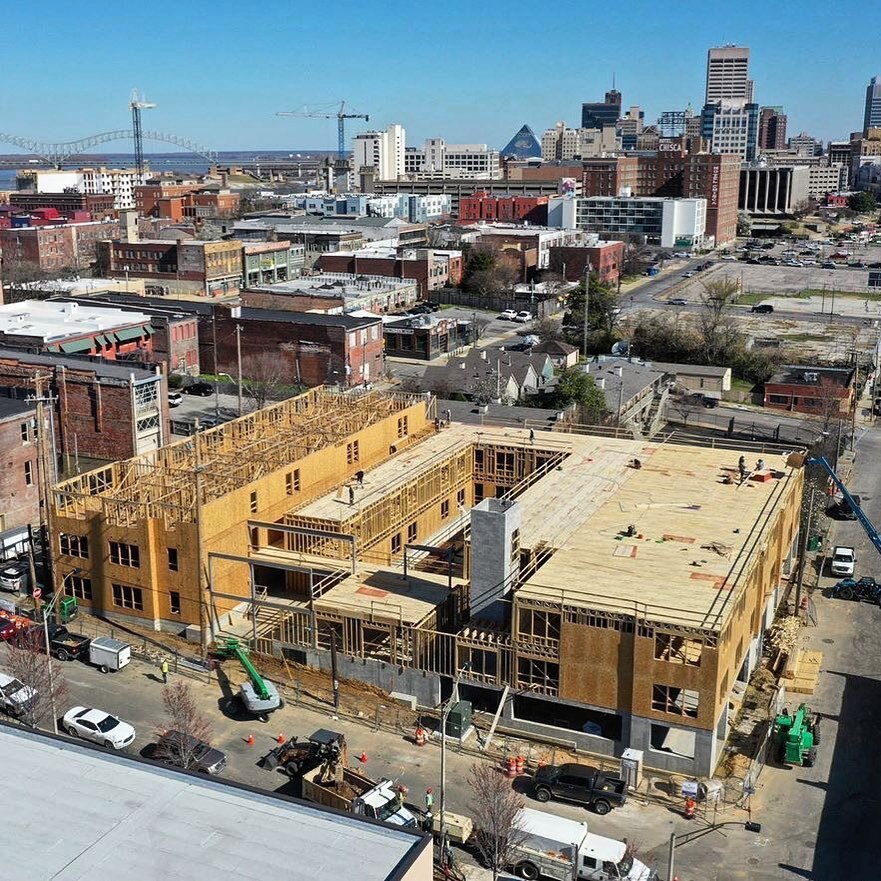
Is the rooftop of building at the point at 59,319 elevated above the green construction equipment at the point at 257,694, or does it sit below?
above

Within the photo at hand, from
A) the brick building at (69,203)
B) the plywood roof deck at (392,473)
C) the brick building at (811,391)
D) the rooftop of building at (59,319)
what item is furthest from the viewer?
the brick building at (69,203)

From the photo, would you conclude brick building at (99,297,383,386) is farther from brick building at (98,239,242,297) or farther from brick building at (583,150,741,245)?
brick building at (583,150,741,245)

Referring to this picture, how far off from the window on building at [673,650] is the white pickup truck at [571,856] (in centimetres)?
458

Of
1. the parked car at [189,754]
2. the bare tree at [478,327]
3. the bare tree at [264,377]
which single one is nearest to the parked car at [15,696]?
the parked car at [189,754]

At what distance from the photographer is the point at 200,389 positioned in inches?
2377

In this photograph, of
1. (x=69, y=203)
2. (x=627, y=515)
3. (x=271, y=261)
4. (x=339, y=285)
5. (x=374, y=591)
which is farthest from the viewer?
(x=69, y=203)

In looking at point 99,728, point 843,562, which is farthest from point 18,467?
point 843,562

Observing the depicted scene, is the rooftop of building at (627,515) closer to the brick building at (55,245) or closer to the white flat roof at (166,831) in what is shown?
the white flat roof at (166,831)

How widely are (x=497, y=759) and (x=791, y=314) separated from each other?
76.8 m

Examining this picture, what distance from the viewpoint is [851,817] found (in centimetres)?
2289

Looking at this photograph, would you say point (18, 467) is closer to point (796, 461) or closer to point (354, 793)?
point (354, 793)

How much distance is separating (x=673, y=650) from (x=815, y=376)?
40.5 meters

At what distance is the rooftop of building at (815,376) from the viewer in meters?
60.2

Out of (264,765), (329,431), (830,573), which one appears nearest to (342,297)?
(329,431)
